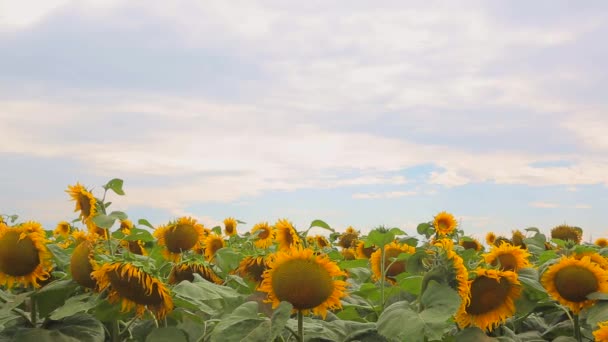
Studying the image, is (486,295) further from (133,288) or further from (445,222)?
(445,222)

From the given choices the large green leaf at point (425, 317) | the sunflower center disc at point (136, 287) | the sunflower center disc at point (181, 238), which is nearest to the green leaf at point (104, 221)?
the sunflower center disc at point (136, 287)

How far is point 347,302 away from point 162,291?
108 cm

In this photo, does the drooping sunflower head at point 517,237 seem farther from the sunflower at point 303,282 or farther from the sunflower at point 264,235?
the sunflower at point 303,282

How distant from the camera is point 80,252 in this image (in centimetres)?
310

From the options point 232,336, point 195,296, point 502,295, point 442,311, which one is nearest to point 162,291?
point 195,296

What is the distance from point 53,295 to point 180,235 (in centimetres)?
223

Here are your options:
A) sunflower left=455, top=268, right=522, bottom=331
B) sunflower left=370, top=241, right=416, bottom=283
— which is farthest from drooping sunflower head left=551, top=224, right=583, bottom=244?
sunflower left=455, top=268, right=522, bottom=331

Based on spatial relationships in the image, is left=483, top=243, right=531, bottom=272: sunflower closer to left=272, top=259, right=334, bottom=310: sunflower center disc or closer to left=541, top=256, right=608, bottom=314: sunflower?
left=541, top=256, right=608, bottom=314: sunflower

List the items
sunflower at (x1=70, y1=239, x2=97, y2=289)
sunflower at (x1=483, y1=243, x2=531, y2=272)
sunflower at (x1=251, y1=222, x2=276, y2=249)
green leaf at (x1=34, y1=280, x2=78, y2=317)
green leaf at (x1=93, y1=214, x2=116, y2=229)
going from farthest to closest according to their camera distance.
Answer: sunflower at (x1=251, y1=222, x2=276, y2=249) → sunflower at (x1=483, y1=243, x2=531, y2=272) → green leaf at (x1=93, y1=214, x2=116, y2=229) → green leaf at (x1=34, y1=280, x2=78, y2=317) → sunflower at (x1=70, y1=239, x2=97, y2=289)

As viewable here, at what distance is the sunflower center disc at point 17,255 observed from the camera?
3.60 metres

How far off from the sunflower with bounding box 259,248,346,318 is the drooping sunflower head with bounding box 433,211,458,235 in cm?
524

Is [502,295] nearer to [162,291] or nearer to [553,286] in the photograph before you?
[553,286]

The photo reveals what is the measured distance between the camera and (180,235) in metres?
5.46

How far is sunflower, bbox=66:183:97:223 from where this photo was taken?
4703 mm
